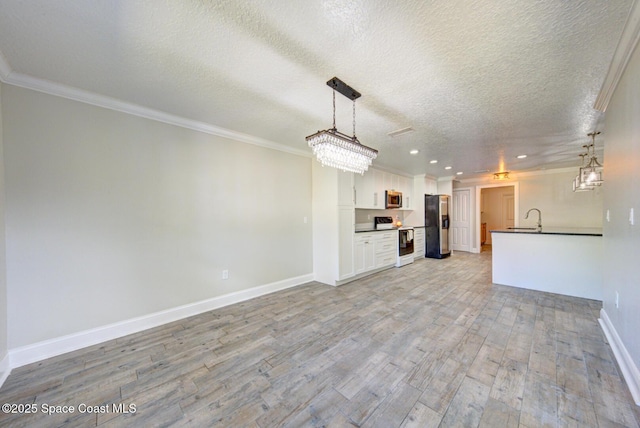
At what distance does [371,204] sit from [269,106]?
3377 millimetres

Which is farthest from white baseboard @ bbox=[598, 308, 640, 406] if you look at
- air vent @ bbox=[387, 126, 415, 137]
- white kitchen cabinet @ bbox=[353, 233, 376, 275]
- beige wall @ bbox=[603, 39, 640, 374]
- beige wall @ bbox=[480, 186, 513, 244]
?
beige wall @ bbox=[480, 186, 513, 244]

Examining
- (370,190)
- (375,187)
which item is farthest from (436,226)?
(370,190)

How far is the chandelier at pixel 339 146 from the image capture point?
2.11 m

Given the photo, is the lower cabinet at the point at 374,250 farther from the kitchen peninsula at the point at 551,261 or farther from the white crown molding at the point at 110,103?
the white crown molding at the point at 110,103

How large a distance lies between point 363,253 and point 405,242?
67.1 inches

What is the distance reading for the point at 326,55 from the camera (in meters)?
1.72

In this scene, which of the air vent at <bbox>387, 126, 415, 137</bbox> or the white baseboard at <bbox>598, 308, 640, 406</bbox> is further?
the air vent at <bbox>387, 126, 415, 137</bbox>

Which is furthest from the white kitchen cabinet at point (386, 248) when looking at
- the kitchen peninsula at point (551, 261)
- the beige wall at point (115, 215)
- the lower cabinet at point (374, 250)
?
the beige wall at point (115, 215)

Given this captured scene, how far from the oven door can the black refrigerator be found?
1061 millimetres

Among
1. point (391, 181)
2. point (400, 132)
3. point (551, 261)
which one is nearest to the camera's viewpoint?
point (400, 132)

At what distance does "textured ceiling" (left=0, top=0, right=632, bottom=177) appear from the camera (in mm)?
1365

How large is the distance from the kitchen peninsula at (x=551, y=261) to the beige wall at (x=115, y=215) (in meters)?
4.24

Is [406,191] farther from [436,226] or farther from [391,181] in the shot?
[436,226]

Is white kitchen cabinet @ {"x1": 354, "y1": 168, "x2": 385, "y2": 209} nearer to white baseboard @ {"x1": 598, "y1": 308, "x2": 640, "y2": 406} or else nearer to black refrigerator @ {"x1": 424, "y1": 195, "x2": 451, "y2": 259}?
black refrigerator @ {"x1": 424, "y1": 195, "x2": 451, "y2": 259}
